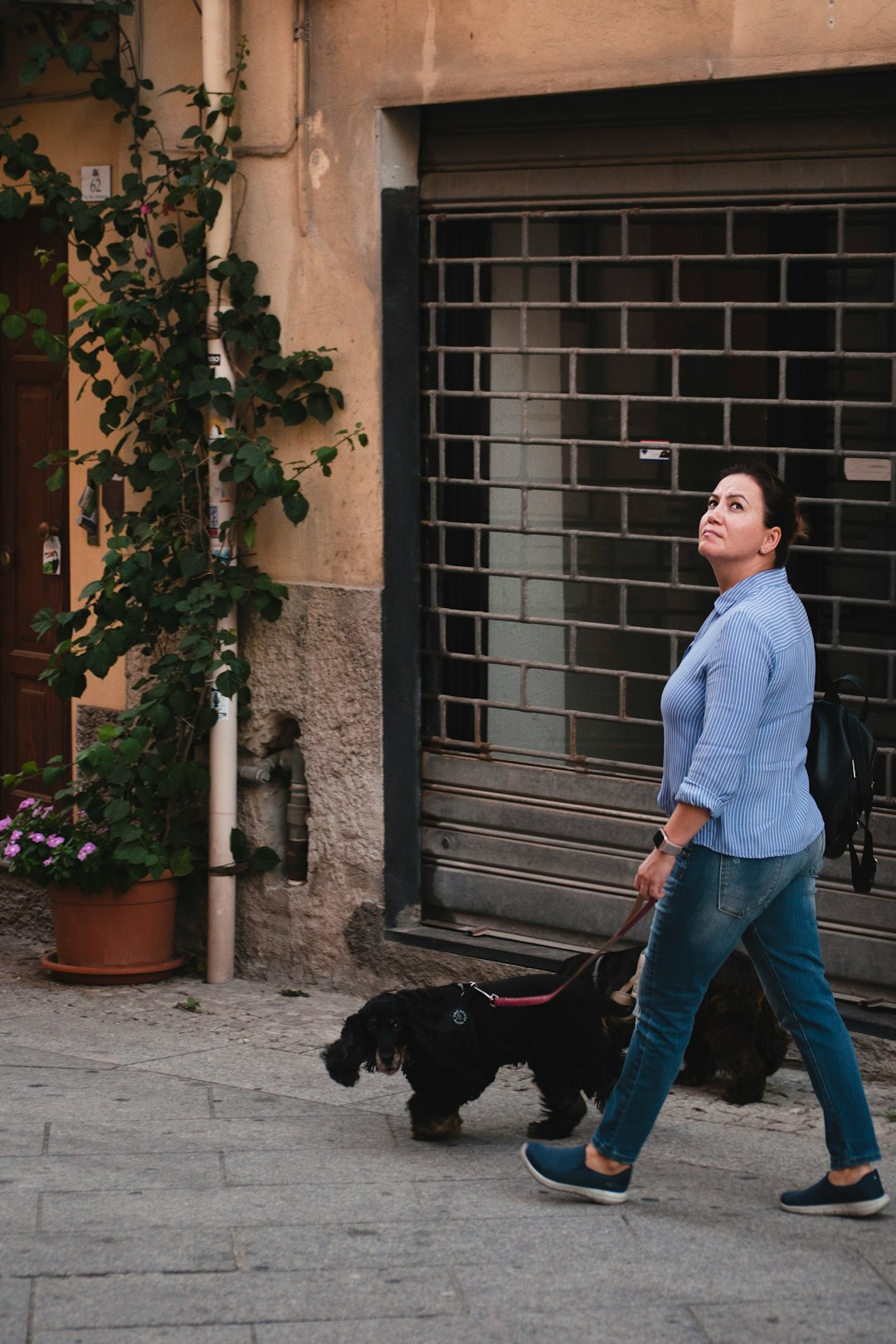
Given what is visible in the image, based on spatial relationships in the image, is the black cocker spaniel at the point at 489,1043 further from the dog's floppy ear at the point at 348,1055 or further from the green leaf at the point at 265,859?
the green leaf at the point at 265,859

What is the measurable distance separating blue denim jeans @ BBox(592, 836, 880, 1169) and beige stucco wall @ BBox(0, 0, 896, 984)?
2294 millimetres

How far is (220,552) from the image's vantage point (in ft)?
22.0

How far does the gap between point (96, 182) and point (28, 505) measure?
57.1 inches

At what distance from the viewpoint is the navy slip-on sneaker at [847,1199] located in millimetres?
4293

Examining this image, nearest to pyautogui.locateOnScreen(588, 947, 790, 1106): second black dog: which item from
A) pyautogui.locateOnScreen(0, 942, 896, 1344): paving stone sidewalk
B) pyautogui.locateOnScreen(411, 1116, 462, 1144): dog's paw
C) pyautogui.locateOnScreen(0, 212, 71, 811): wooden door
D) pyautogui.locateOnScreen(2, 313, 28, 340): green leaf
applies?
pyautogui.locateOnScreen(0, 942, 896, 1344): paving stone sidewalk

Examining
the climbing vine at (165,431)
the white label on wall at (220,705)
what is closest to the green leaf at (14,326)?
the climbing vine at (165,431)

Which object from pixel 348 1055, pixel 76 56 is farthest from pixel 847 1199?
pixel 76 56

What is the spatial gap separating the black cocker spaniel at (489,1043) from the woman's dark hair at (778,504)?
1.40 meters

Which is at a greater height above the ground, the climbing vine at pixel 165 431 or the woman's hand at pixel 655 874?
the climbing vine at pixel 165 431

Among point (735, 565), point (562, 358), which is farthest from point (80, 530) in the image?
point (735, 565)

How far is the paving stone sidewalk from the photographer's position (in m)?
3.75

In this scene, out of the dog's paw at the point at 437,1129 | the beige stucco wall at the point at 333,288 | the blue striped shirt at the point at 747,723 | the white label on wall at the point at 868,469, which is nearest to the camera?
the blue striped shirt at the point at 747,723

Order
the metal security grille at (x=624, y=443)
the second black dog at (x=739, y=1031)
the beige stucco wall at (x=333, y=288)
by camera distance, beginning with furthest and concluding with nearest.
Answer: the beige stucco wall at (x=333, y=288)
the metal security grille at (x=624, y=443)
the second black dog at (x=739, y=1031)

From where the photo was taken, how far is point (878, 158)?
539cm
